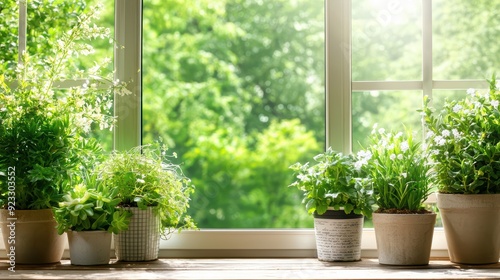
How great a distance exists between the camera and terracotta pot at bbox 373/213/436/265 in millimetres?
2668

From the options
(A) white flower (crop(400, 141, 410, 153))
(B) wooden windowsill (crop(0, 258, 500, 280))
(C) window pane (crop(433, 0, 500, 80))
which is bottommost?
(B) wooden windowsill (crop(0, 258, 500, 280))

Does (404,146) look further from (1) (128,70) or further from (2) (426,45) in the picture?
(1) (128,70)

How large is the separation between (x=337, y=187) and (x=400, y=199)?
0.25m

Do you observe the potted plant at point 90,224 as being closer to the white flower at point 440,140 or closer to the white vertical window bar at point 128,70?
the white vertical window bar at point 128,70

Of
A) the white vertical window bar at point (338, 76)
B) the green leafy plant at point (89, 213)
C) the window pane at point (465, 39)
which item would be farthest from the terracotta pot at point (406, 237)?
the window pane at point (465, 39)

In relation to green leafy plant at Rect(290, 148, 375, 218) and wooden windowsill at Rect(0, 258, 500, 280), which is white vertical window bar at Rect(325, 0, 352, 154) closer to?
green leafy plant at Rect(290, 148, 375, 218)

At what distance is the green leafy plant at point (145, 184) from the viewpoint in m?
2.82

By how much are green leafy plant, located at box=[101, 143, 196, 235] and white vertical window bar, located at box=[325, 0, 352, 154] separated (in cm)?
68

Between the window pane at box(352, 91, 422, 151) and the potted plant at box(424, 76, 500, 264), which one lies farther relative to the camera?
the window pane at box(352, 91, 422, 151)

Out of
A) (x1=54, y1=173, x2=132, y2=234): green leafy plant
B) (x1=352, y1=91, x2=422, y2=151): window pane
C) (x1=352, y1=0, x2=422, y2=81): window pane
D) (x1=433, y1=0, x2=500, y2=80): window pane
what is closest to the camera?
(x1=54, y1=173, x2=132, y2=234): green leafy plant

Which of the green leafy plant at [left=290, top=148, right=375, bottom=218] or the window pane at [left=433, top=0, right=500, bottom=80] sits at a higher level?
the window pane at [left=433, top=0, right=500, bottom=80]

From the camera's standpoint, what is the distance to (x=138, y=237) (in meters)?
2.80

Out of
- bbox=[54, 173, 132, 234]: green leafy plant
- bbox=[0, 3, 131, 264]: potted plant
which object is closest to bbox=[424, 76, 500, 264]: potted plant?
bbox=[54, 173, 132, 234]: green leafy plant

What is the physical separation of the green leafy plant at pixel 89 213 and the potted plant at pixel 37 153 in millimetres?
107
